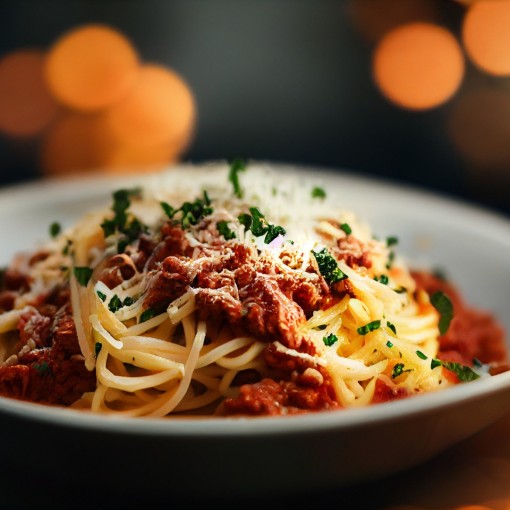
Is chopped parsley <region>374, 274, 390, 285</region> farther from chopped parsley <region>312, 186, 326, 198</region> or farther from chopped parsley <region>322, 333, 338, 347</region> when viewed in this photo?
chopped parsley <region>312, 186, 326, 198</region>

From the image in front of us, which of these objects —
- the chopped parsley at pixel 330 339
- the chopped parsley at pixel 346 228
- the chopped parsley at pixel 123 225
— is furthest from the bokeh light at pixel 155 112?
the chopped parsley at pixel 330 339

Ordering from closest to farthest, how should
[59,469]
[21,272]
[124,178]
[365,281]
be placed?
[59,469], [365,281], [21,272], [124,178]

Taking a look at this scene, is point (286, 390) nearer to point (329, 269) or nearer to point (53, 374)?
point (329, 269)

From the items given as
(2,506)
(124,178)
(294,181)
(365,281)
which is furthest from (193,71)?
(2,506)

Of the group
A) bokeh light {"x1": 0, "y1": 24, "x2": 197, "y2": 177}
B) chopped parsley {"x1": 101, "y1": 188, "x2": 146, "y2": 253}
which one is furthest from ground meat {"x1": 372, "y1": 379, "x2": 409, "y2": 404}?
bokeh light {"x1": 0, "y1": 24, "x2": 197, "y2": 177}

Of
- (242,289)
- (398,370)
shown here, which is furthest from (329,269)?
(398,370)

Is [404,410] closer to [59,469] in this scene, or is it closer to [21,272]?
[59,469]
